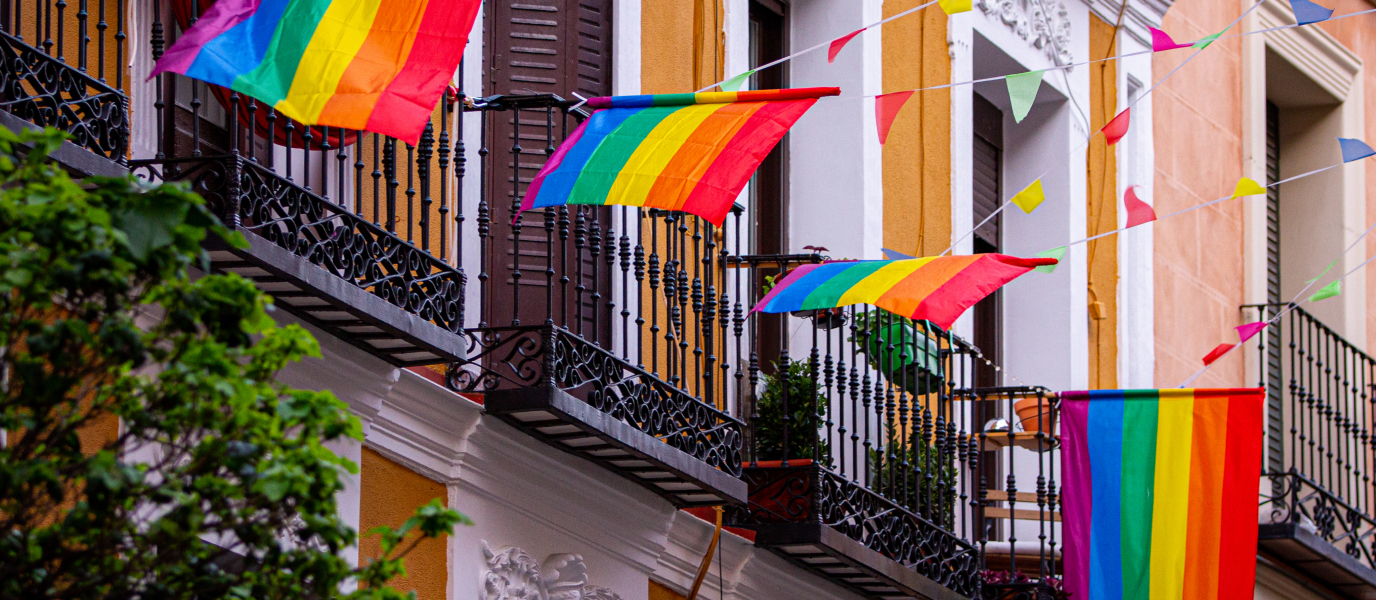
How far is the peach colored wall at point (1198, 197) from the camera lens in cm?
1498

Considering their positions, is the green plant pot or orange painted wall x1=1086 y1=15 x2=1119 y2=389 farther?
orange painted wall x1=1086 y1=15 x2=1119 y2=389

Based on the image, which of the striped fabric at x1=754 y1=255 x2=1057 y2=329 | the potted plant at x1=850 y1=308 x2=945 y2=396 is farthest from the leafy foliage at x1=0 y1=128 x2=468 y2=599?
the potted plant at x1=850 y1=308 x2=945 y2=396

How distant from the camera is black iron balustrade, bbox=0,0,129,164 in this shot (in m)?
6.61

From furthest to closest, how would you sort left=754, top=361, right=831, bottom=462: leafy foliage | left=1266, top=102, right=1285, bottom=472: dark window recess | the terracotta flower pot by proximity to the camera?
1. left=1266, top=102, right=1285, bottom=472: dark window recess
2. the terracotta flower pot
3. left=754, top=361, right=831, bottom=462: leafy foliage

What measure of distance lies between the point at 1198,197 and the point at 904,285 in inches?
252

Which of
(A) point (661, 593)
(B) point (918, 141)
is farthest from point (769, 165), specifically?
(A) point (661, 593)

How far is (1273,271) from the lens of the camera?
55.9ft

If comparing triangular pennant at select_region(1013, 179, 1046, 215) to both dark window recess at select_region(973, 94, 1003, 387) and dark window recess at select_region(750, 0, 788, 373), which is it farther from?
dark window recess at select_region(973, 94, 1003, 387)

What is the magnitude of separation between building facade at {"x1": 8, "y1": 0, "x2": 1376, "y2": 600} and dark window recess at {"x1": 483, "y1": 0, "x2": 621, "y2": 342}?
1 centimetres

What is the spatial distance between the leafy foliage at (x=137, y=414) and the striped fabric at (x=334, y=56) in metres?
1.89

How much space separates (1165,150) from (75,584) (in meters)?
11.2

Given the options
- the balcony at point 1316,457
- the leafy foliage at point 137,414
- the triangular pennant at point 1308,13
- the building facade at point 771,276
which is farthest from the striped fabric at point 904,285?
the balcony at point 1316,457

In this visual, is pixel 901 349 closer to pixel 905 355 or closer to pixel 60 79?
pixel 905 355

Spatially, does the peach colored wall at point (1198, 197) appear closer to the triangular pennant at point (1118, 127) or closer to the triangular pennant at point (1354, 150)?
the triangular pennant at point (1354, 150)
